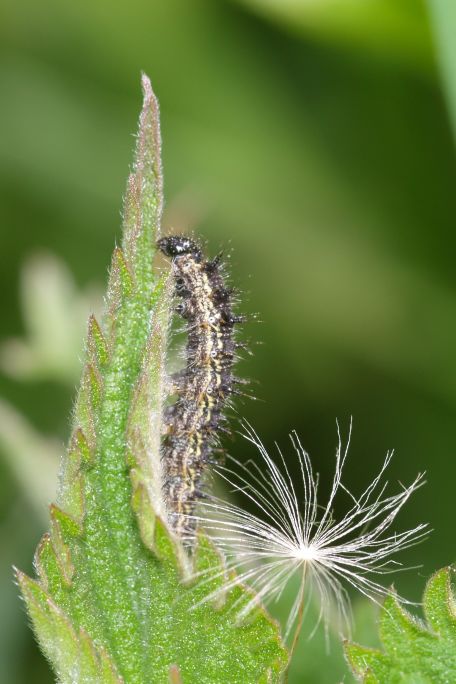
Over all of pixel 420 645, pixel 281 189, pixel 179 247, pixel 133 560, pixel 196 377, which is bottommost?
pixel 133 560

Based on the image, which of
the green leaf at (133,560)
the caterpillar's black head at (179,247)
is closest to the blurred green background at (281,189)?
the caterpillar's black head at (179,247)

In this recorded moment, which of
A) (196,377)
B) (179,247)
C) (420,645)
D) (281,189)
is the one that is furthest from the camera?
(281,189)

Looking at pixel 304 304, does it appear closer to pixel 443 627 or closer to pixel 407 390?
pixel 407 390

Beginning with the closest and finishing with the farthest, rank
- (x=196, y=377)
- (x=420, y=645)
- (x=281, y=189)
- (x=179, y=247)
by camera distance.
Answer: (x=420, y=645)
(x=196, y=377)
(x=179, y=247)
(x=281, y=189)

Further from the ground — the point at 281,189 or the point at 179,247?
the point at 281,189

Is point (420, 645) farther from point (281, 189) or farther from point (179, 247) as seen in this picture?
point (281, 189)

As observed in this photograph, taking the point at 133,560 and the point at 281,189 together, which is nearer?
the point at 133,560

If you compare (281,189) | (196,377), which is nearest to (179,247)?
(196,377)
